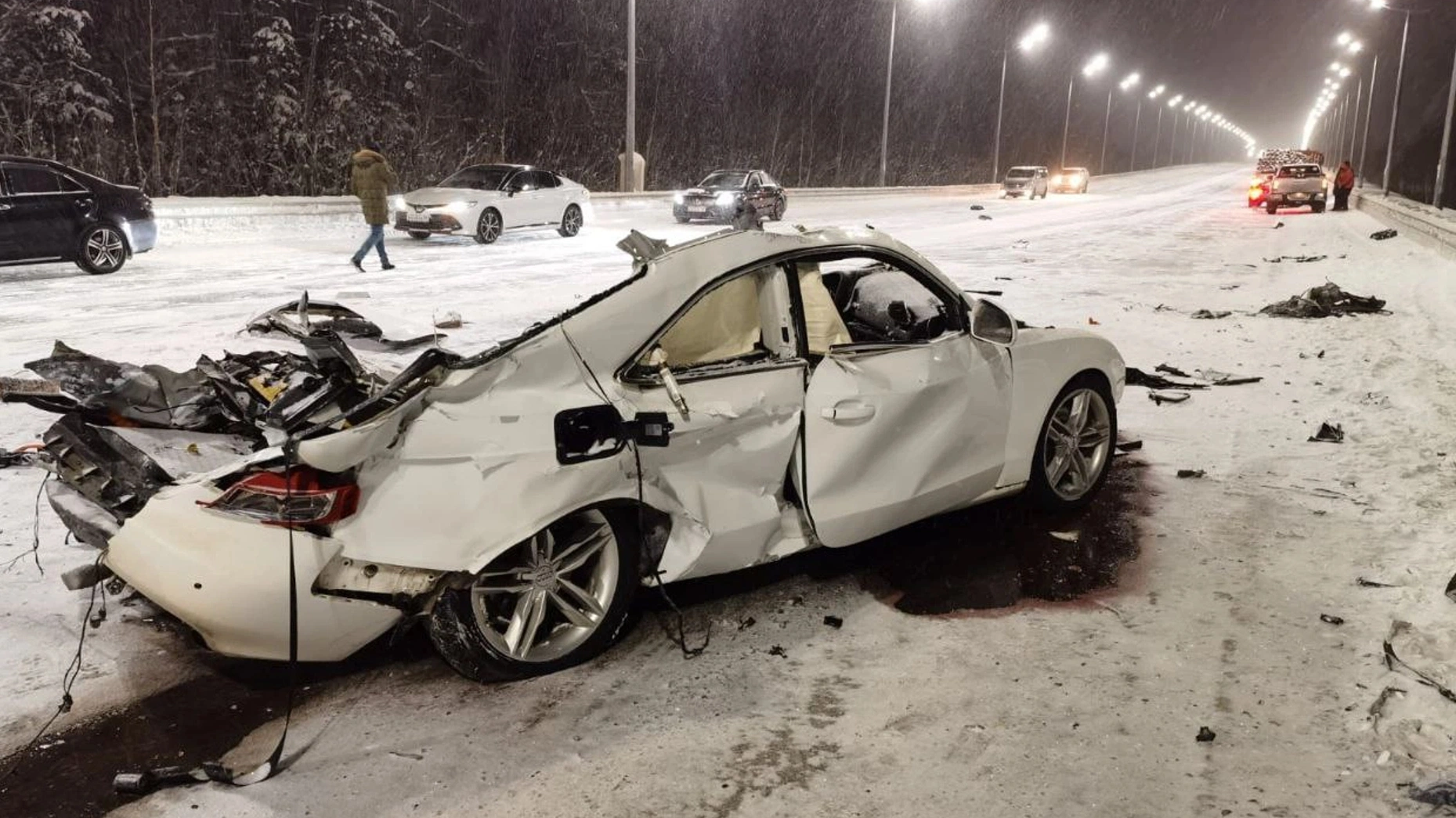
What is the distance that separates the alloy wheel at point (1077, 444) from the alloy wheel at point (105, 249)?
14887 millimetres

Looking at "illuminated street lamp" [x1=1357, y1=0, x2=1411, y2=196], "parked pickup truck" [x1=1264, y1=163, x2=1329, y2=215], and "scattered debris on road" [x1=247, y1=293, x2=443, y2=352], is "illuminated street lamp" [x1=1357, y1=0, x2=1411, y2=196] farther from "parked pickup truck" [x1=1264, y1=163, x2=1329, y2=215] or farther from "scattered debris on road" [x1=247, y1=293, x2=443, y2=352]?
"scattered debris on road" [x1=247, y1=293, x2=443, y2=352]

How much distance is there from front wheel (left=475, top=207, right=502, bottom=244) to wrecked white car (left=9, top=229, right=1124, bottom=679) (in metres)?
15.8

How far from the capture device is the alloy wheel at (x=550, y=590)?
3.55m

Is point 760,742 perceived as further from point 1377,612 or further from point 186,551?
point 1377,612

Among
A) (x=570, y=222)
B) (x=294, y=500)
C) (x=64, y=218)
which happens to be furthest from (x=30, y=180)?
(x=294, y=500)

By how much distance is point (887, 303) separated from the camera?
5504 mm

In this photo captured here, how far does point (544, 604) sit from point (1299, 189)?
114ft

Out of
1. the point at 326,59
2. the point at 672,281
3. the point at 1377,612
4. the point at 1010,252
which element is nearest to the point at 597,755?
the point at 672,281

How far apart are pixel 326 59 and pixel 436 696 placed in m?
36.5

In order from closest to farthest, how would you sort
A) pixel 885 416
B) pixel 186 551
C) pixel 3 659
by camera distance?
pixel 186 551, pixel 3 659, pixel 885 416

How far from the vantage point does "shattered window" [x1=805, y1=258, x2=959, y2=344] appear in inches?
189

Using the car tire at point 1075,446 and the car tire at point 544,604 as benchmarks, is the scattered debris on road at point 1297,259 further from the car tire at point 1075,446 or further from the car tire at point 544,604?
the car tire at point 544,604

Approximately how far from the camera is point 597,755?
325 centimetres

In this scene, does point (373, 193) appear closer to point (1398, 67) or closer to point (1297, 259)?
point (1297, 259)
